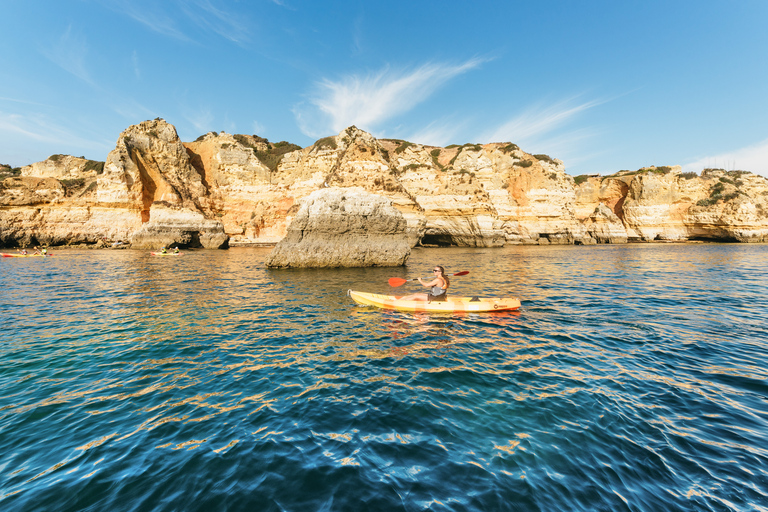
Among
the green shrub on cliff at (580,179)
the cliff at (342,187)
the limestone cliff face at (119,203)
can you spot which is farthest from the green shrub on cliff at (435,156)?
the limestone cliff face at (119,203)

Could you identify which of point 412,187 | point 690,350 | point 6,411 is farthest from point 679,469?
point 412,187

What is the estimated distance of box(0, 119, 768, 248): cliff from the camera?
3634 centimetres

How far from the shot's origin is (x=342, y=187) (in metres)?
31.0

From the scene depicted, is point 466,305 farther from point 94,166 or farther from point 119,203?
point 94,166

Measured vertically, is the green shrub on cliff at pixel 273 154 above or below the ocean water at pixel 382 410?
above

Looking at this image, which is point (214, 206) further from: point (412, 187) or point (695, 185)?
point (695, 185)

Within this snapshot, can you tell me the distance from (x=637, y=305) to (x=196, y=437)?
12135mm

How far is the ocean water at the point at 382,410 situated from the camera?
3086 mm

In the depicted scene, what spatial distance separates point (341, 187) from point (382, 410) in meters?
27.1

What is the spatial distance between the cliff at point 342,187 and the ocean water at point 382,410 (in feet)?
90.4

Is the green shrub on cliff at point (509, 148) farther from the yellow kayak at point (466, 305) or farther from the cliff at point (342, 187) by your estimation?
the yellow kayak at point (466, 305)

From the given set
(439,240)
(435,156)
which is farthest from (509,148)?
(439,240)

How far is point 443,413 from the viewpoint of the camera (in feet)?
14.3

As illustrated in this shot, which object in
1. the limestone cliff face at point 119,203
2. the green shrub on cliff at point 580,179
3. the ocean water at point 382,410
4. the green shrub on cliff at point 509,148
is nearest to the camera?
the ocean water at point 382,410
